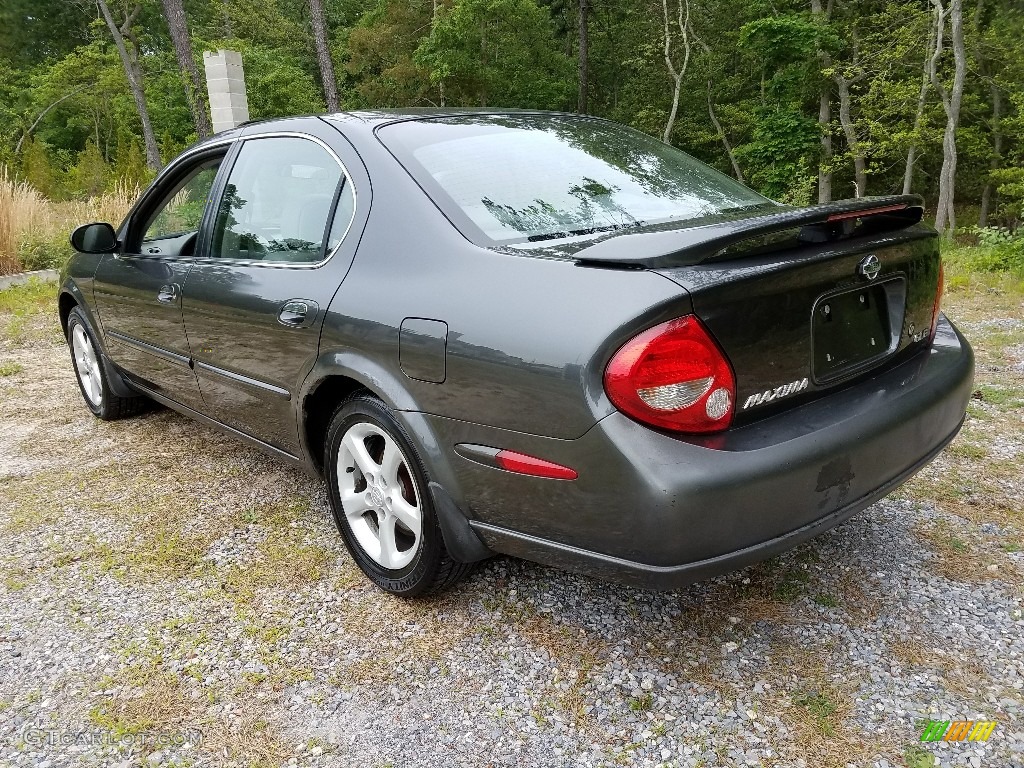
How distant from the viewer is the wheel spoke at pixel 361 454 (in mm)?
2498

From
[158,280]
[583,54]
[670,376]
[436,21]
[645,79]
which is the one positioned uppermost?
[436,21]

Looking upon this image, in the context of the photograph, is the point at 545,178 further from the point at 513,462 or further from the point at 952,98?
the point at 952,98

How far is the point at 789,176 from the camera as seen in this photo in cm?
2773

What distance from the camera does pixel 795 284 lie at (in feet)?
6.16

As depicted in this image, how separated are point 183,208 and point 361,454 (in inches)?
75.5

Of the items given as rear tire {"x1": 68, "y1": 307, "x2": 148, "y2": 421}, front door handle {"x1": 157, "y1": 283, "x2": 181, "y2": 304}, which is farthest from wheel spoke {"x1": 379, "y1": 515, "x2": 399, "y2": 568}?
rear tire {"x1": 68, "y1": 307, "x2": 148, "y2": 421}

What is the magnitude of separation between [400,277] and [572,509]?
881 mm

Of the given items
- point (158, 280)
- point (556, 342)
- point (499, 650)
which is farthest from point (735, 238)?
point (158, 280)

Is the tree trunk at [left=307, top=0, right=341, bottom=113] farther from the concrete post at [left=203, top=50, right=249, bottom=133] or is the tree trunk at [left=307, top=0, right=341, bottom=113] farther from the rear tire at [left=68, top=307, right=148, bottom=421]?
the rear tire at [left=68, top=307, right=148, bottom=421]

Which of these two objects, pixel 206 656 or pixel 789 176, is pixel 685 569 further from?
pixel 789 176

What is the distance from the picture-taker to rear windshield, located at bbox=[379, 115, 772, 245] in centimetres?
229

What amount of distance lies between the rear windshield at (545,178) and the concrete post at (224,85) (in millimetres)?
13805

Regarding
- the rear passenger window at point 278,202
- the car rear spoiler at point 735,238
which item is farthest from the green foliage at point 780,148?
the car rear spoiler at point 735,238

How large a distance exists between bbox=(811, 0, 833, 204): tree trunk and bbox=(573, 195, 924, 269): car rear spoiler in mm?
27375
